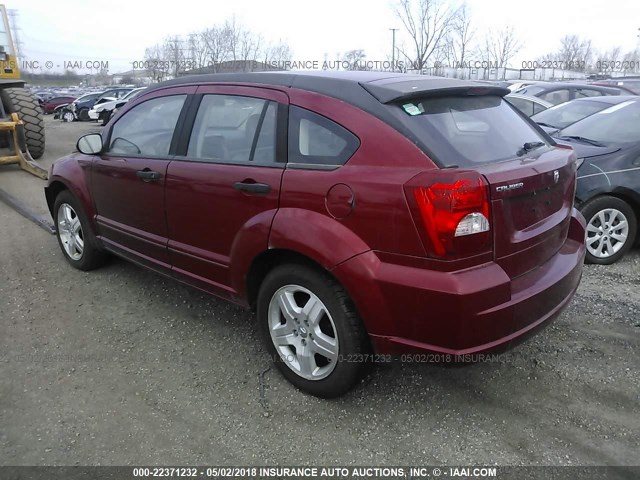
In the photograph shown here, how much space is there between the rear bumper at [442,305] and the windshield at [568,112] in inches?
216

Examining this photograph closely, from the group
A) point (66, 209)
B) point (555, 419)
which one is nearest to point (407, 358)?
point (555, 419)

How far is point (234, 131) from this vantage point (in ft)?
10.5

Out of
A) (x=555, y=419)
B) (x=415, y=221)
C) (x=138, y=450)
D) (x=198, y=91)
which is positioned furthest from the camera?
(x=198, y=91)

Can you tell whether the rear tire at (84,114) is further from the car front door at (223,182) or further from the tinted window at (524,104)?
the car front door at (223,182)

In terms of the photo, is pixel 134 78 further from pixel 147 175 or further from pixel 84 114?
pixel 147 175

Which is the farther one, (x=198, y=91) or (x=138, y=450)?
(x=198, y=91)

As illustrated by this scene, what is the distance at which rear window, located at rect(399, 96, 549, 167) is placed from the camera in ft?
8.26

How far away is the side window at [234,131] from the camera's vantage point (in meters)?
3.02

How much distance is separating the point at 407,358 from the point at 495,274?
0.61m

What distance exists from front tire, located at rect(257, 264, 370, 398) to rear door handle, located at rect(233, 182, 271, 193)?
44cm

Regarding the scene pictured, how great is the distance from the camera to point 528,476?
2412mm

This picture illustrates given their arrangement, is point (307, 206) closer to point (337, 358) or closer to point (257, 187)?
point (257, 187)

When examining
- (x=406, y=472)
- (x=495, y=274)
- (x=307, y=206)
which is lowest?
(x=406, y=472)

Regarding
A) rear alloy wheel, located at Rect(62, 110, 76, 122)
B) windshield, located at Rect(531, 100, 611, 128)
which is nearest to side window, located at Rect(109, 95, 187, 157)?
windshield, located at Rect(531, 100, 611, 128)
